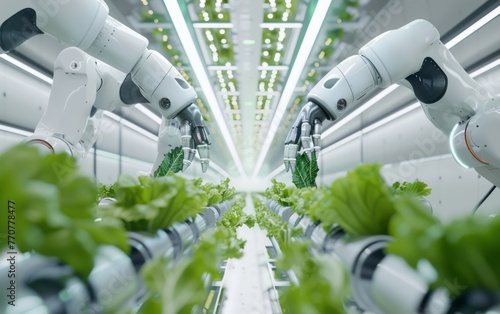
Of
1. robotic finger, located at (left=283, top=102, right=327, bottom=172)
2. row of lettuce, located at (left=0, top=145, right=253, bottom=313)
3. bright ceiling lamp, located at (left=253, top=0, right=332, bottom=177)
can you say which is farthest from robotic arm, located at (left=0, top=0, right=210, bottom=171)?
bright ceiling lamp, located at (left=253, top=0, right=332, bottom=177)

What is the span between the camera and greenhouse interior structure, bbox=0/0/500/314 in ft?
2.31

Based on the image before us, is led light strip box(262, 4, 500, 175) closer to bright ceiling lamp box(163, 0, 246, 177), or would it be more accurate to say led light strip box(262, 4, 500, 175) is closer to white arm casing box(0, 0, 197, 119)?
bright ceiling lamp box(163, 0, 246, 177)

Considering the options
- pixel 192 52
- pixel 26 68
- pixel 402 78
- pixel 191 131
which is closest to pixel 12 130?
pixel 26 68

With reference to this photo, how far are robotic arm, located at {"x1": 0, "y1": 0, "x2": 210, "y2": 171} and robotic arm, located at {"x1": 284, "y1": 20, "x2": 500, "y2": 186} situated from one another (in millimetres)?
689

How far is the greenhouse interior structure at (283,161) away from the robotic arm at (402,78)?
0.01 m

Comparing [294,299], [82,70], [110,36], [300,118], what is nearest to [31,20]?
[110,36]

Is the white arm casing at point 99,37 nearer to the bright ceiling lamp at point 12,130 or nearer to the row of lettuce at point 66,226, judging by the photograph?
the row of lettuce at point 66,226

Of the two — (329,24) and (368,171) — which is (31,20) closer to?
(368,171)

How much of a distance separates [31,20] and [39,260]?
215 centimetres

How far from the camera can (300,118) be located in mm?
3229

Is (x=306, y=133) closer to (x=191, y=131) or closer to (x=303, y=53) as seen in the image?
(x=191, y=131)

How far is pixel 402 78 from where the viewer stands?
10.7 ft

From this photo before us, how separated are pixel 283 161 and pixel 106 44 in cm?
193

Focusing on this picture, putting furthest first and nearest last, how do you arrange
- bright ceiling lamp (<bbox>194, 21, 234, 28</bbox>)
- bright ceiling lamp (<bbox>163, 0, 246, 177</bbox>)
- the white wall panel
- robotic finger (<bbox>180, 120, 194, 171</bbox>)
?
1. the white wall panel
2. bright ceiling lamp (<bbox>194, 21, 234, 28</bbox>)
3. bright ceiling lamp (<bbox>163, 0, 246, 177</bbox>)
4. robotic finger (<bbox>180, 120, 194, 171</bbox>)
